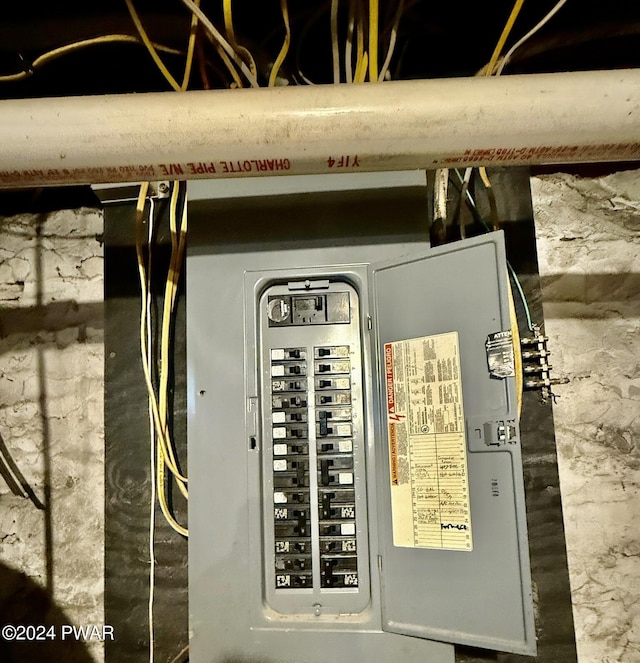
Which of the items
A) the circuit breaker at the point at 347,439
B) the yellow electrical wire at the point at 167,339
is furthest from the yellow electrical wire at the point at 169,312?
the circuit breaker at the point at 347,439

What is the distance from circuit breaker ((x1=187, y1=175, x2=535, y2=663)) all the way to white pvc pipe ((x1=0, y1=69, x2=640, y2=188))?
6.3 inches

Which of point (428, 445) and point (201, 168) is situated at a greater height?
point (201, 168)

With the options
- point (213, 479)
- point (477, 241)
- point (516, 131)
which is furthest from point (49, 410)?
point (516, 131)

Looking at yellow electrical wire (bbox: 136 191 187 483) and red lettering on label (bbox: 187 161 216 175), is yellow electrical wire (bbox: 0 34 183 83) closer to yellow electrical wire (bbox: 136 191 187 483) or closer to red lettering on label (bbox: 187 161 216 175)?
yellow electrical wire (bbox: 136 191 187 483)

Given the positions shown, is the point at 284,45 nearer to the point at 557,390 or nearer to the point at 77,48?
the point at 77,48

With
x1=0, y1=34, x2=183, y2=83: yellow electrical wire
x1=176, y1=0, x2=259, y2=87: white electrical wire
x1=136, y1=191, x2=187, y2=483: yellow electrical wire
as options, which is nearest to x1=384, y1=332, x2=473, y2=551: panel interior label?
x1=136, y1=191, x2=187, y2=483: yellow electrical wire

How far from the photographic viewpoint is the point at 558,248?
1101 millimetres

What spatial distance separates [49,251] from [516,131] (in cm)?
91

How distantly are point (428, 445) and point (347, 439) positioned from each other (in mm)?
128

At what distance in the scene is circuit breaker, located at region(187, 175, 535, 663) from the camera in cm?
81

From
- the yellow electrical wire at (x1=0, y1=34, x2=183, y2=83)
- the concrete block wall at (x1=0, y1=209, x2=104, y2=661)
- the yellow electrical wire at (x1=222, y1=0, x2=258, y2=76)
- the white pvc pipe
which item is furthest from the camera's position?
the concrete block wall at (x1=0, y1=209, x2=104, y2=661)

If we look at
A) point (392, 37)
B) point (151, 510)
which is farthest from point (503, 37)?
point (151, 510)

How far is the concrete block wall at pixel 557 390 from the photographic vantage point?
1036 millimetres

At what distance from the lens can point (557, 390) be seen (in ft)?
3.52
